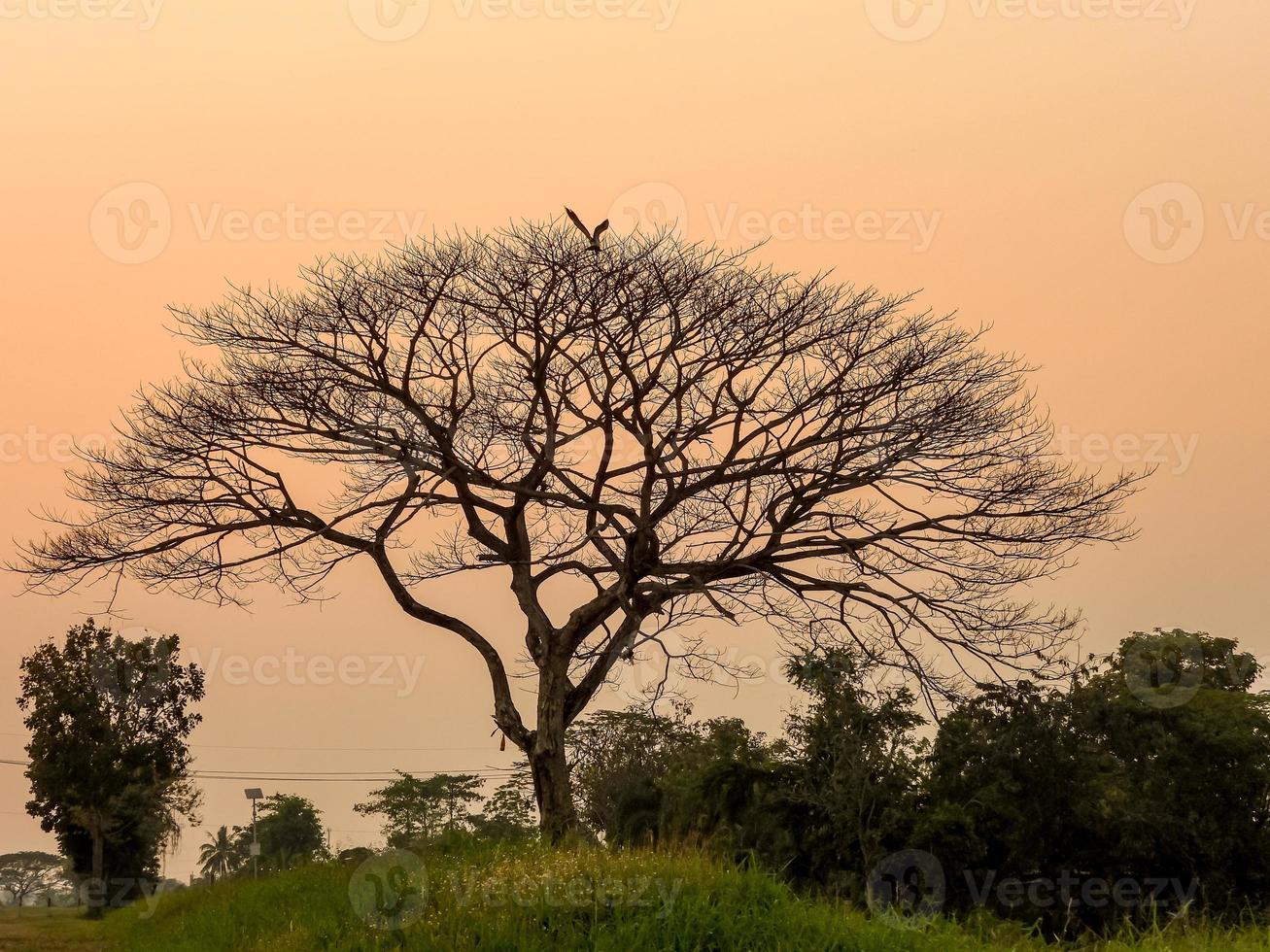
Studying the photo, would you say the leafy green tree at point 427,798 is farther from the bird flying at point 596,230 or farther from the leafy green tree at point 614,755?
the bird flying at point 596,230

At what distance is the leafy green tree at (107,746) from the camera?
148 feet

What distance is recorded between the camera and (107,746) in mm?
45500

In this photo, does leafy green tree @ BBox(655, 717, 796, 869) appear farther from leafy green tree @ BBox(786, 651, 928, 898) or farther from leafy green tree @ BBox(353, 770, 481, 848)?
leafy green tree @ BBox(353, 770, 481, 848)

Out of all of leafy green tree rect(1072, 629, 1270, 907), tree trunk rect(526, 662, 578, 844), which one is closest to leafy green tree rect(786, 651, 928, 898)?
leafy green tree rect(1072, 629, 1270, 907)

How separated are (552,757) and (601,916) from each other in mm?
6005

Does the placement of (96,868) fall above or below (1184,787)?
above

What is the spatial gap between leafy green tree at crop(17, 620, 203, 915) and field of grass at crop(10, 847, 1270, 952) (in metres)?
33.8

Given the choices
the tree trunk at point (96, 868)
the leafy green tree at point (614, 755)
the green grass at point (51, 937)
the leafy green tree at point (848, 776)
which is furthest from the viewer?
the tree trunk at point (96, 868)

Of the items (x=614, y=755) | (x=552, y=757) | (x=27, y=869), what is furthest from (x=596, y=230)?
(x=27, y=869)

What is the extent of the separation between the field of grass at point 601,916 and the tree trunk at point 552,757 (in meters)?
3.00

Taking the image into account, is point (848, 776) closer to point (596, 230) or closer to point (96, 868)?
point (596, 230)

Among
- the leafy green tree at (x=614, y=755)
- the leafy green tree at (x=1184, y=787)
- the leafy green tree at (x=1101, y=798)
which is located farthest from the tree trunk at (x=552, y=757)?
the leafy green tree at (x=614, y=755)

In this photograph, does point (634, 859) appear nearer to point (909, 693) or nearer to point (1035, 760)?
point (909, 693)

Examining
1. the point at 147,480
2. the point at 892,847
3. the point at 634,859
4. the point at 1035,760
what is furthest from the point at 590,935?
the point at 1035,760
